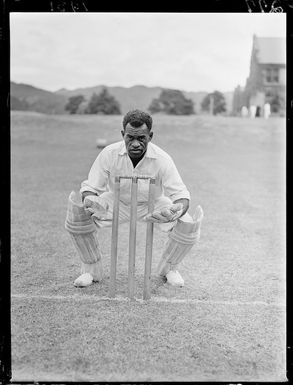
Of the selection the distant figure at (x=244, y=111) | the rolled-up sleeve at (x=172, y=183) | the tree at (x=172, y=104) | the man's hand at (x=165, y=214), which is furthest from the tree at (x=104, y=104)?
the man's hand at (x=165, y=214)

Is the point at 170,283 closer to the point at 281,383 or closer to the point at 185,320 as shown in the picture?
the point at 185,320

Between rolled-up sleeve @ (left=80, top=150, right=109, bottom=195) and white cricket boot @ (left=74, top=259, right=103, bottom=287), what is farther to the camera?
white cricket boot @ (left=74, top=259, right=103, bottom=287)

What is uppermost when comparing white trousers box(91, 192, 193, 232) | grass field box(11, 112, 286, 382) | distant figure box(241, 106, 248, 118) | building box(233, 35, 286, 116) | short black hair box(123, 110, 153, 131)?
building box(233, 35, 286, 116)

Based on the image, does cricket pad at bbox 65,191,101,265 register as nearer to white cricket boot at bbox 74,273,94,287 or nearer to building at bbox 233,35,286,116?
white cricket boot at bbox 74,273,94,287

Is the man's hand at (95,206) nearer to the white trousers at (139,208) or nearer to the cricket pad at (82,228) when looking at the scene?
the cricket pad at (82,228)

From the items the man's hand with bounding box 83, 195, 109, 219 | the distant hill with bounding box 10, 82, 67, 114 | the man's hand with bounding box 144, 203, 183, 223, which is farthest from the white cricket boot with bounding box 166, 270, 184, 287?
the distant hill with bounding box 10, 82, 67, 114

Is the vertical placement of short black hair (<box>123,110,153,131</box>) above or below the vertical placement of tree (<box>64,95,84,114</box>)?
below

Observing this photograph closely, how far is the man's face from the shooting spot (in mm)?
3377

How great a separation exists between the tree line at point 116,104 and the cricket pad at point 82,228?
38.8 ft

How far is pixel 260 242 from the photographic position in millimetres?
5234

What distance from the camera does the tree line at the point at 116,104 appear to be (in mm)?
15503

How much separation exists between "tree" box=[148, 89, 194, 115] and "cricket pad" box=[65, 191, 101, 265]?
39.6 feet
